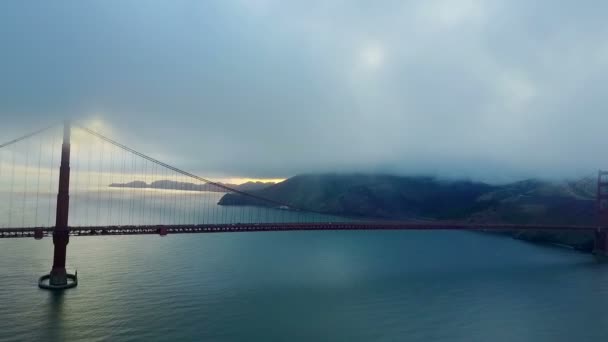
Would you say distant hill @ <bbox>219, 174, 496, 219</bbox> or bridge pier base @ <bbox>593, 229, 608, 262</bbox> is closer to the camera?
bridge pier base @ <bbox>593, 229, 608, 262</bbox>

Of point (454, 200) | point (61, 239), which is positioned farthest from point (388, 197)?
point (61, 239)

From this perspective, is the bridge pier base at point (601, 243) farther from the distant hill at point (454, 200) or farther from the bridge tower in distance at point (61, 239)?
the bridge tower in distance at point (61, 239)

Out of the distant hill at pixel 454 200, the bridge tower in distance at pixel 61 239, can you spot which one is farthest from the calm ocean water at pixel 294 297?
the distant hill at pixel 454 200

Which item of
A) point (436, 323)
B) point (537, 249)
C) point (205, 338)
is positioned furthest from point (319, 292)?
point (537, 249)

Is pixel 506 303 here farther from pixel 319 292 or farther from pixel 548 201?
pixel 548 201

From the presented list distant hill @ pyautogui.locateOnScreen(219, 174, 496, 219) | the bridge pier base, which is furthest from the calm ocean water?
distant hill @ pyautogui.locateOnScreen(219, 174, 496, 219)

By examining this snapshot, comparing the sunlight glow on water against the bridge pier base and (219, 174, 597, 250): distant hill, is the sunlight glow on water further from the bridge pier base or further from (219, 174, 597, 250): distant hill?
(219, 174, 597, 250): distant hill

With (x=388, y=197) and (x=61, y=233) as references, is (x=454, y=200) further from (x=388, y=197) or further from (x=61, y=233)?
(x=61, y=233)

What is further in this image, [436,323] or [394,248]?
[394,248]
